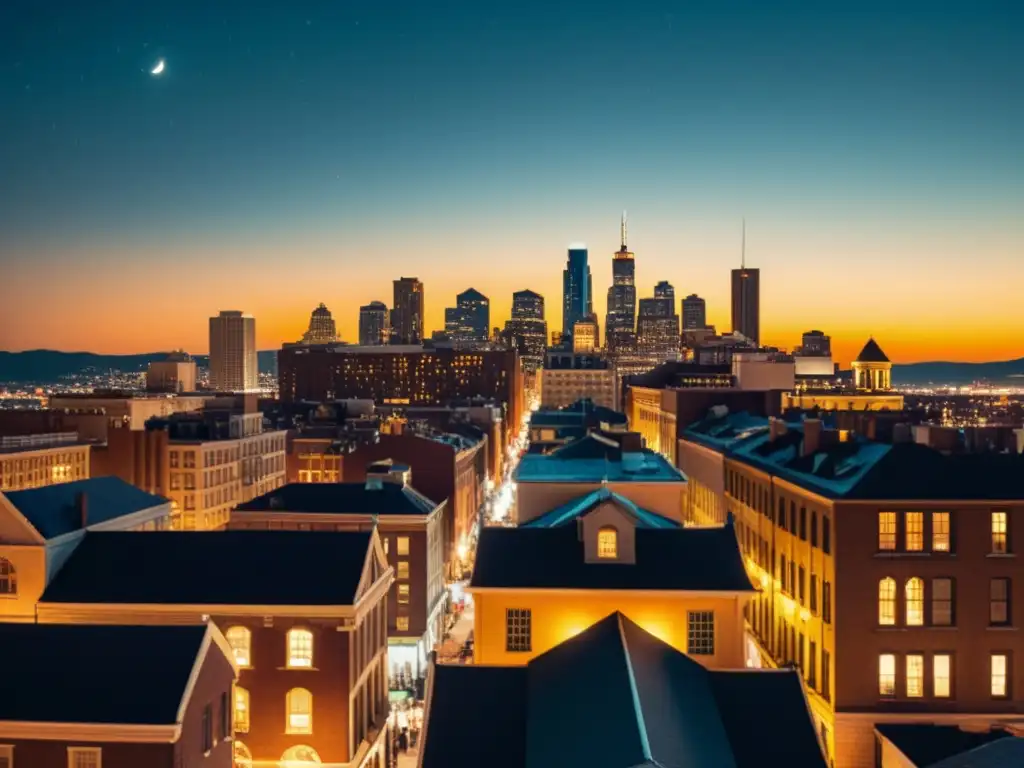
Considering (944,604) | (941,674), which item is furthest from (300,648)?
(944,604)

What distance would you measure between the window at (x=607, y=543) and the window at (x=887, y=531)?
44.6ft

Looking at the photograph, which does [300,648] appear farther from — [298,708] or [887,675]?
[887,675]

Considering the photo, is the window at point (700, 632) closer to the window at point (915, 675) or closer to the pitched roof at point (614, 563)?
the pitched roof at point (614, 563)

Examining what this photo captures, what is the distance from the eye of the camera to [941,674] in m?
46.6

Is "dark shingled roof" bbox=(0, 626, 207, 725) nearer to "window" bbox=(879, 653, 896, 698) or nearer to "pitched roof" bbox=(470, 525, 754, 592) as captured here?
"pitched roof" bbox=(470, 525, 754, 592)

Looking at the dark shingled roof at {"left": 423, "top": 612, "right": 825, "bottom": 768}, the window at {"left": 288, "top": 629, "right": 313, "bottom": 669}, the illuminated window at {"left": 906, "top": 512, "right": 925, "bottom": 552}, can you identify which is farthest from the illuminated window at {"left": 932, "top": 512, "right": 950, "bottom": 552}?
the window at {"left": 288, "top": 629, "right": 313, "bottom": 669}

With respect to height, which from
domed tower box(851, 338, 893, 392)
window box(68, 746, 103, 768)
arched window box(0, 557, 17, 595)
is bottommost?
window box(68, 746, 103, 768)

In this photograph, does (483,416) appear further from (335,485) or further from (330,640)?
(330,640)

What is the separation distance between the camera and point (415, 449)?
97125 mm

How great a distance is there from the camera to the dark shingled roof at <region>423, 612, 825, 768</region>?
27.4 metres

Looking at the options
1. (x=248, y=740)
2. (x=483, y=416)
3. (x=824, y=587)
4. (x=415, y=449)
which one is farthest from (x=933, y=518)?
(x=483, y=416)

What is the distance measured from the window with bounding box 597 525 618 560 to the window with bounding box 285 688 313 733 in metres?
15.4

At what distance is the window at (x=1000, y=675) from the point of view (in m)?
46.3

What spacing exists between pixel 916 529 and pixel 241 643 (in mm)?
31250
